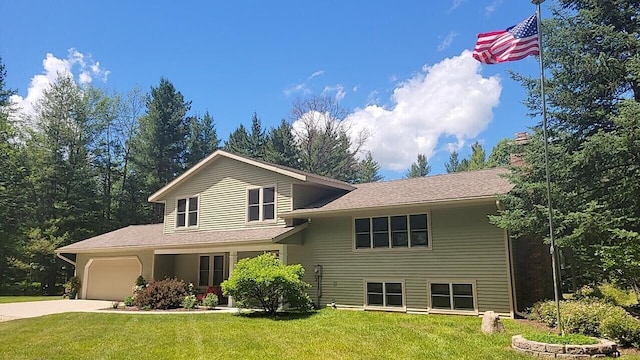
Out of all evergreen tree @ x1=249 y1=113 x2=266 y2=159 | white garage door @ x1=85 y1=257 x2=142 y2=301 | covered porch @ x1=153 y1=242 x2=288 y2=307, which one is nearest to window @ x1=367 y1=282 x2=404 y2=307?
covered porch @ x1=153 y1=242 x2=288 y2=307

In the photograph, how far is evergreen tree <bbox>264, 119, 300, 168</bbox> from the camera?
36.2m

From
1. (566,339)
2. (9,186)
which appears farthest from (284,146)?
(566,339)

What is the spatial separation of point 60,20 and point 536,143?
56.9 feet

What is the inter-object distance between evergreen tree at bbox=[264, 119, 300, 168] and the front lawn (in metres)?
24.0

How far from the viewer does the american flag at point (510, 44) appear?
895 cm

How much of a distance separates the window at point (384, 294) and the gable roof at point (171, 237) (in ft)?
10.6

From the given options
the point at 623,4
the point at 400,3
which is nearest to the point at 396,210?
the point at 400,3

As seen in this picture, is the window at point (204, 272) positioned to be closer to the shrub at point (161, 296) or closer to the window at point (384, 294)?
the shrub at point (161, 296)

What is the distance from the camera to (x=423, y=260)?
13.2 meters

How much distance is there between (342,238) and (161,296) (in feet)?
22.2

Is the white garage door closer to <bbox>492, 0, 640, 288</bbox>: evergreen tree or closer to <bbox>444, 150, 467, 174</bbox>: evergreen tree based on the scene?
<bbox>492, 0, 640, 288</bbox>: evergreen tree

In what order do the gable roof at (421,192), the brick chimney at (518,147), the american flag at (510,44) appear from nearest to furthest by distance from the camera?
the american flag at (510,44)
the gable roof at (421,192)
the brick chimney at (518,147)

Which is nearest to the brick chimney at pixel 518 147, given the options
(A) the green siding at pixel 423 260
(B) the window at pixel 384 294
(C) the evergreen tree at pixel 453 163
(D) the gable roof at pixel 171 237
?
(A) the green siding at pixel 423 260

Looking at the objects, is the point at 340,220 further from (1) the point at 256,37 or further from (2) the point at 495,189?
(1) the point at 256,37
